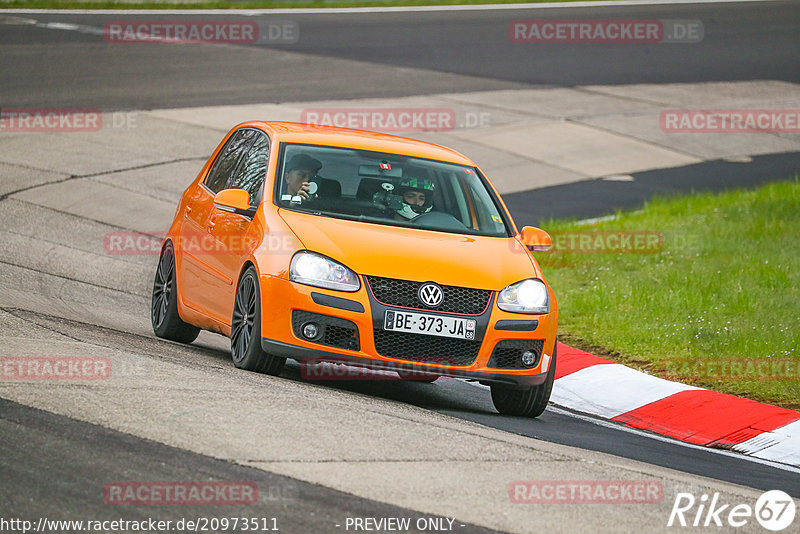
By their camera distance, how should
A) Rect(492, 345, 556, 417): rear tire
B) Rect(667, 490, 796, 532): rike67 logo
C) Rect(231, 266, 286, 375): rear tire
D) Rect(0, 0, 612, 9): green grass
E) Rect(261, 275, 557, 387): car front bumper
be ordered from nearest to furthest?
Rect(667, 490, 796, 532): rike67 logo
Rect(261, 275, 557, 387): car front bumper
Rect(231, 266, 286, 375): rear tire
Rect(492, 345, 556, 417): rear tire
Rect(0, 0, 612, 9): green grass

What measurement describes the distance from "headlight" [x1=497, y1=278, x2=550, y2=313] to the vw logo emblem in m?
0.43

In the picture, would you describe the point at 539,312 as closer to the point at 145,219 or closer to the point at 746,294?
the point at 746,294

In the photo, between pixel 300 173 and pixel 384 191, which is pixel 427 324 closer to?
pixel 384 191

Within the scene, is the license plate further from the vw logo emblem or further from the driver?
the driver

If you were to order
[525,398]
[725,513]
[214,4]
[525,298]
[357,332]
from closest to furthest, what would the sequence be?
1. [725,513]
2. [357,332]
3. [525,298]
4. [525,398]
5. [214,4]

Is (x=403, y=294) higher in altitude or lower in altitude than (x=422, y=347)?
higher

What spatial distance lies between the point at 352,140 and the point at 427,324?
81.6 inches

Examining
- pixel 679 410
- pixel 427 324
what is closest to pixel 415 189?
pixel 427 324

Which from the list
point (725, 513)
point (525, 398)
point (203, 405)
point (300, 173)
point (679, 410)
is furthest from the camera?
point (679, 410)

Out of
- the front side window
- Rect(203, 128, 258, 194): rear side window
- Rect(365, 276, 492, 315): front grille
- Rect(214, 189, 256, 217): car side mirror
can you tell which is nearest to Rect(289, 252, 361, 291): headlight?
Rect(365, 276, 492, 315): front grille

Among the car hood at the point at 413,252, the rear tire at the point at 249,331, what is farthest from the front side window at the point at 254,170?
the rear tire at the point at 249,331

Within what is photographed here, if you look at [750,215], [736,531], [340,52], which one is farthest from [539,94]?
[736,531]

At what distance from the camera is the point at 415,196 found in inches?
352

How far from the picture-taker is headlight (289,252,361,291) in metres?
7.77
